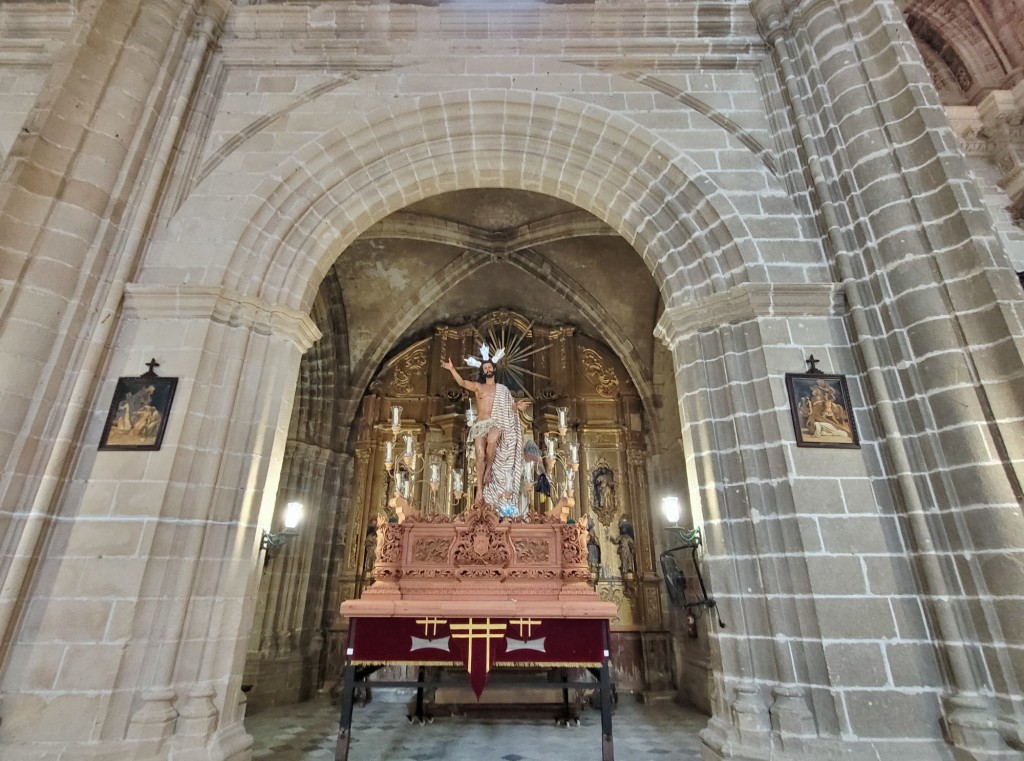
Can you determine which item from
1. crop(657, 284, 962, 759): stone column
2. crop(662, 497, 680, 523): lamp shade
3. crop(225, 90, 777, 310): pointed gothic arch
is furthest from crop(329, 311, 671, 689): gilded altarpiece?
crop(657, 284, 962, 759): stone column

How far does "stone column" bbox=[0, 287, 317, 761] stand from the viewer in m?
3.96

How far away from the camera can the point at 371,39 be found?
658 centimetres

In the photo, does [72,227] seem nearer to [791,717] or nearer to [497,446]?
[497,446]

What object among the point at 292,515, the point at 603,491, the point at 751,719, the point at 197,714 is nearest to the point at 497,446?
the point at 292,515

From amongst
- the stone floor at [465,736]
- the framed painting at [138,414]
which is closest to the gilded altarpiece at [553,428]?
the stone floor at [465,736]

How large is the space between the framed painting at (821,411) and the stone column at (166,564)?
4936 mm

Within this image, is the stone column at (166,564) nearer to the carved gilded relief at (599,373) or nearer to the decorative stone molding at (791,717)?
the decorative stone molding at (791,717)

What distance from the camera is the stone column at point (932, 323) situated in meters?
3.85

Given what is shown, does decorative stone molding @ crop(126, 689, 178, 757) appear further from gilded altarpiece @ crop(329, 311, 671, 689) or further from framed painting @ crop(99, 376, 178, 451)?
gilded altarpiece @ crop(329, 311, 671, 689)

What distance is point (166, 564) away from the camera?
14.4 feet

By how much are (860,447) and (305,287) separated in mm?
5701

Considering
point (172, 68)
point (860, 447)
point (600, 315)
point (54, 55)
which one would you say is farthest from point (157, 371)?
point (600, 315)

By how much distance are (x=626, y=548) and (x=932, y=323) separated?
6910 mm

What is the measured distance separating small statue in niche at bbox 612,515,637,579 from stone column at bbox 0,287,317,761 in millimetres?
6944
